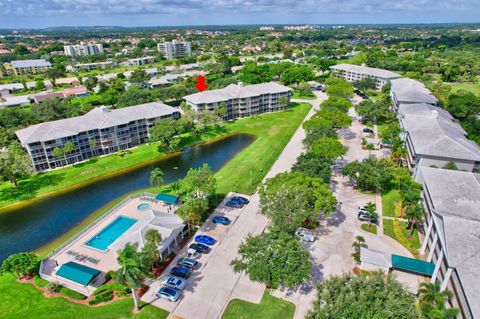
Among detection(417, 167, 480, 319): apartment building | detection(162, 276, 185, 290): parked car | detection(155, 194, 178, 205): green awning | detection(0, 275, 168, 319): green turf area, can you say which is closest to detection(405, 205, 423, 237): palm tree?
detection(417, 167, 480, 319): apartment building

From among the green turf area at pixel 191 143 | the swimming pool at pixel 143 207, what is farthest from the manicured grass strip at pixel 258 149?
the swimming pool at pixel 143 207

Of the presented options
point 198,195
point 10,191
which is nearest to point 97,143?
point 10,191

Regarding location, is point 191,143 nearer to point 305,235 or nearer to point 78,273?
point 305,235

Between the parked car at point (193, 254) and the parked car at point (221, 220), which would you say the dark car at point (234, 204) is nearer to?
the parked car at point (221, 220)

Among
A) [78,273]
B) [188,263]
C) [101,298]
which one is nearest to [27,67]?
[78,273]

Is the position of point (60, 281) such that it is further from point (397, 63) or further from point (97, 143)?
point (397, 63)
